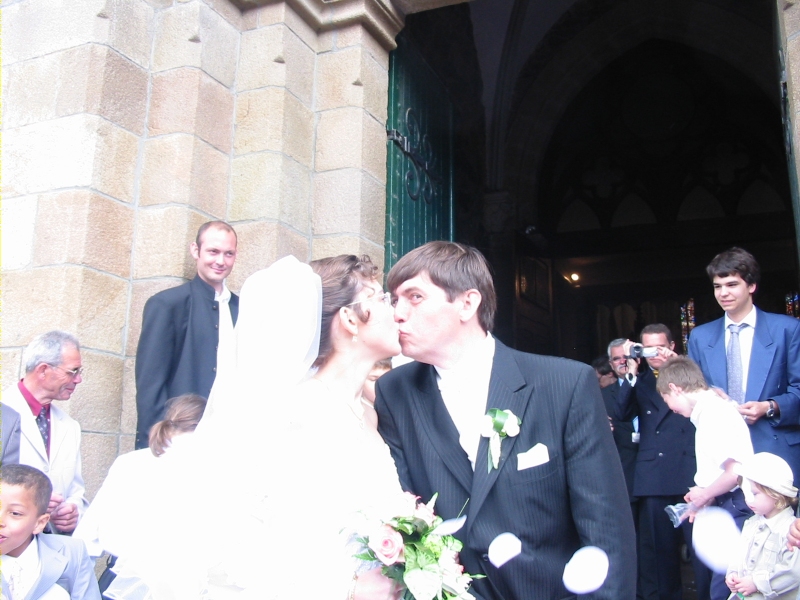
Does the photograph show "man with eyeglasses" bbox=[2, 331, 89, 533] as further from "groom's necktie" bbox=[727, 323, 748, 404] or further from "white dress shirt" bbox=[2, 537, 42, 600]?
"groom's necktie" bbox=[727, 323, 748, 404]

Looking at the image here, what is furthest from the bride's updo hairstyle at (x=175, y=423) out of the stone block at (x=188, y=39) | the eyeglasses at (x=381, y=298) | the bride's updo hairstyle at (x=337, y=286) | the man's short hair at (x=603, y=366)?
the man's short hair at (x=603, y=366)

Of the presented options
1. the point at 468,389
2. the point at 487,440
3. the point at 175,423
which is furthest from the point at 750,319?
the point at 175,423

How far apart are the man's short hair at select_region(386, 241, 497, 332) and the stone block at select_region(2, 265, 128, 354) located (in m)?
1.99

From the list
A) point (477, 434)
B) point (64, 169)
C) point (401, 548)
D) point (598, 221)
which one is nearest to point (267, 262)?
point (64, 169)

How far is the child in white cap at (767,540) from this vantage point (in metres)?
3.25

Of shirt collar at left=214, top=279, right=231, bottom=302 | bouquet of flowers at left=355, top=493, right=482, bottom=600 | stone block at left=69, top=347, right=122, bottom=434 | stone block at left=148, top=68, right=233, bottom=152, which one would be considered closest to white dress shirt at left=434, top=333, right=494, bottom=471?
bouquet of flowers at left=355, top=493, right=482, bottom=600

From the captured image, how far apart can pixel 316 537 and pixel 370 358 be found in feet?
1.92

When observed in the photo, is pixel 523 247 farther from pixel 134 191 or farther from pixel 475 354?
pixel 475 354

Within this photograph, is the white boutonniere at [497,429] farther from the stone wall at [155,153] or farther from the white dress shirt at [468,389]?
the stone wall at [155,153]

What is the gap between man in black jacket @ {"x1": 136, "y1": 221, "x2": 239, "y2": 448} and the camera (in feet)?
11.3

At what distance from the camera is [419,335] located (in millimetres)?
2092

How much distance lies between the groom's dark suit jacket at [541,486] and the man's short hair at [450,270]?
22cm

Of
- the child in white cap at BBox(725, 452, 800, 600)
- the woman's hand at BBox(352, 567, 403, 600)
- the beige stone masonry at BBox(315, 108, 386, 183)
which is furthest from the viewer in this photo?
the beige stone masonry at BBox(315, 108, 386, 183)

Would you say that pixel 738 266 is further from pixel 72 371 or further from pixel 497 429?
pixel 72 371
